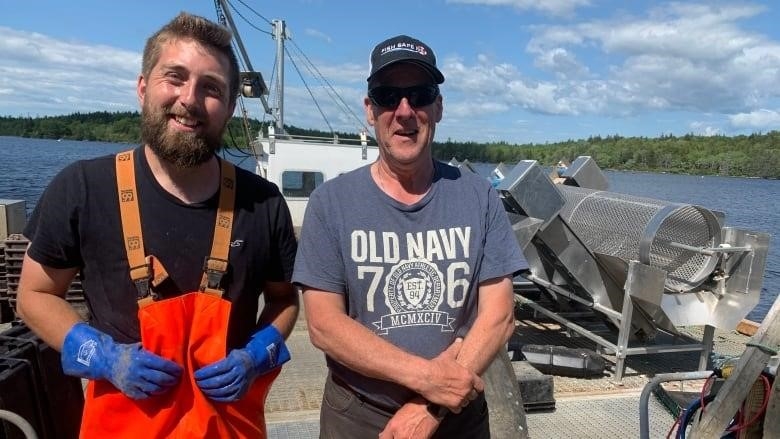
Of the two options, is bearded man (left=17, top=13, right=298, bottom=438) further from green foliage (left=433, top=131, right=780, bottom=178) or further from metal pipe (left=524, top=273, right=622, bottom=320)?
A: green foliage (left=433, top=131, right=780, bottom=178)

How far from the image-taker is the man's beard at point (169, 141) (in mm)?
1999

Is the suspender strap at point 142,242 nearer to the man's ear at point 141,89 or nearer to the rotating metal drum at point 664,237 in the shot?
the man's ear at point 141,89

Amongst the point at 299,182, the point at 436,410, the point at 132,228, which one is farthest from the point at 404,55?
the point at 299,182

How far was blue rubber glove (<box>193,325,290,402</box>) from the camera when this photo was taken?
1950 mm


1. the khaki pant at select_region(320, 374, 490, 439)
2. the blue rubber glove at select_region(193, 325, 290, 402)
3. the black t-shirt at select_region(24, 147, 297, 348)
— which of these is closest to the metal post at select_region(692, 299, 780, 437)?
the khaki pant at select_region(320, 374, 490, 439)

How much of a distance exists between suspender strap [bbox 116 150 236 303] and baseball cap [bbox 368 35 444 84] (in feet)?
2.38

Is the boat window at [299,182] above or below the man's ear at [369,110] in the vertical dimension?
below

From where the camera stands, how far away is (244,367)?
6.62ft

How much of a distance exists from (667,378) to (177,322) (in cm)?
244

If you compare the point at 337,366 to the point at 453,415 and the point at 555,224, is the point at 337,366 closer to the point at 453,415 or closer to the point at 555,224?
the point at 453,415

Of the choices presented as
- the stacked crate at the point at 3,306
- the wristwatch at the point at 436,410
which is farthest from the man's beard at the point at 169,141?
the stacked crate at the point at 3,306

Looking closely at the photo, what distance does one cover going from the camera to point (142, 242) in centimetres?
198

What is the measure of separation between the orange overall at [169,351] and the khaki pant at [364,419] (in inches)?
18.0

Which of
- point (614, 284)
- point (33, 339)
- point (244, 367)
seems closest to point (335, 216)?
point (244, 367)
